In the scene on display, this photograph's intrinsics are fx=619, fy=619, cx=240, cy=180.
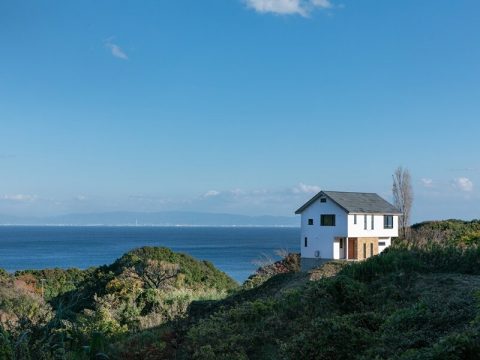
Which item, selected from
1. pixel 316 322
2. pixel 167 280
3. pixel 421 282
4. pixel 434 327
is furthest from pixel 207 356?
pixel 167 280

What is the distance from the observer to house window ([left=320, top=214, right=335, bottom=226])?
38.9 meters

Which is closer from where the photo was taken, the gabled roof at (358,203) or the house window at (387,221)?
the gabled roof at (358,203)

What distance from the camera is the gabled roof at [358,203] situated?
3881 cm

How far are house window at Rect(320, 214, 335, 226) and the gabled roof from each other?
978 millimetres

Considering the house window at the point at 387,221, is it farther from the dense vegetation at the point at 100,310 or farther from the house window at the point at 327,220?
the dense vegetation at the point at 100,310

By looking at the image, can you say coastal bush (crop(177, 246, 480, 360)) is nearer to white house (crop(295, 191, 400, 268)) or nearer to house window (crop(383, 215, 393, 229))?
white house (crop(295, 191, 400, 268))

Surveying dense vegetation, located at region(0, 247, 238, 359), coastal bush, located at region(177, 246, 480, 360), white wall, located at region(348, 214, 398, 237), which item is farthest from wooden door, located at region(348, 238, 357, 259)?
coastal bush, located at region(177, 246, 480, 360)

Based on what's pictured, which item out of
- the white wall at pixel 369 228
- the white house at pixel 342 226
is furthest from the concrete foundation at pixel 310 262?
the white wall at pixel 369 228

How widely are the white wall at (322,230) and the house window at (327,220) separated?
194mm

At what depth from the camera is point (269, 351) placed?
7281mm

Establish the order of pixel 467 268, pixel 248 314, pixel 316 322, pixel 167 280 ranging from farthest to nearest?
pixel 167 280
pixel 467 268
pixel 248 314
pixel 316 322

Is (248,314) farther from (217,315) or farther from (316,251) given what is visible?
(316,251)

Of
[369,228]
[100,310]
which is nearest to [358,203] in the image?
[369,228]

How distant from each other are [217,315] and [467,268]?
→ 4127 millimetres
